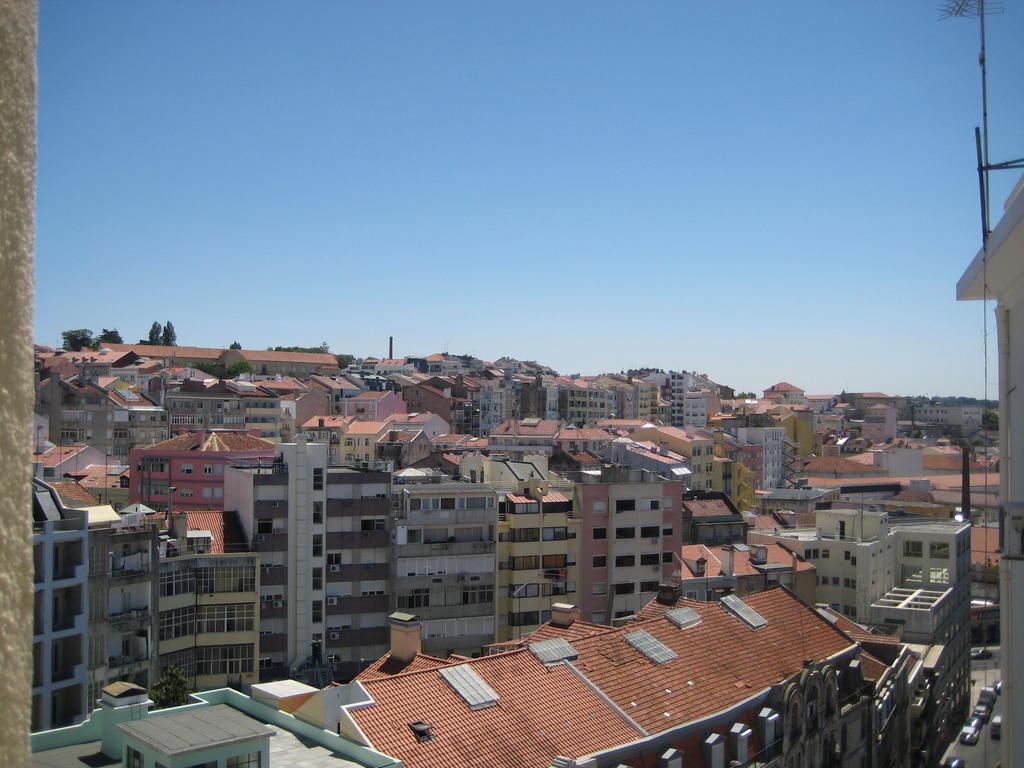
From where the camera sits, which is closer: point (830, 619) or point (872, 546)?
point (830, 619)

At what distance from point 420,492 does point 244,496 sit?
5.32m

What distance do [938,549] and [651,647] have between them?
79.9 feet

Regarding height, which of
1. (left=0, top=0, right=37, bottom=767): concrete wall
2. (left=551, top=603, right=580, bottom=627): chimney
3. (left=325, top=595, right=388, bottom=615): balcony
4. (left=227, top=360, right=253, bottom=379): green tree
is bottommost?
(left=325, top=595, right=388, bottom=615): balcony

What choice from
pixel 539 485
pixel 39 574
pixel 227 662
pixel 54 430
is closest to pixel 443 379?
pixel 54 430

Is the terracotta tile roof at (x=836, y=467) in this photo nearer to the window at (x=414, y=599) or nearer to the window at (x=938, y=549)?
the window at (x=938, y=549)

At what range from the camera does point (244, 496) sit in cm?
2909

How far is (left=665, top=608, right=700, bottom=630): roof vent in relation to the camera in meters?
20.5

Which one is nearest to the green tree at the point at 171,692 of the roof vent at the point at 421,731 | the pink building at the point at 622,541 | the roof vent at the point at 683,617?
the roof vent at the point at 421,731

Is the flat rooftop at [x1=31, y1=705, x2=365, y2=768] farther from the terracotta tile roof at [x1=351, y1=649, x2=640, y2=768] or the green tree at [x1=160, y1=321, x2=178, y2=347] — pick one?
the green tree at [x1=160, y1=321, x2=178, y2=347]

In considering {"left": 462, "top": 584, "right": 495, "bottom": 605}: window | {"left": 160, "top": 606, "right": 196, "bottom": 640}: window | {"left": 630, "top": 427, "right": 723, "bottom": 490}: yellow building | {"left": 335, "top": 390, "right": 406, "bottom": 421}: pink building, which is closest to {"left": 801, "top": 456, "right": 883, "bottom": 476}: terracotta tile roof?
{"left": 630, "top": 427, "right": 723, "bottom": 490}: yellow building

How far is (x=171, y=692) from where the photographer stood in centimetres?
1969

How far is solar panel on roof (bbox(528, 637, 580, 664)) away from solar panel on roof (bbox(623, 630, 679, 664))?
1.39 metres

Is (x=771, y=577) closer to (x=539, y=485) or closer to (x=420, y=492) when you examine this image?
(x=539, y=485)

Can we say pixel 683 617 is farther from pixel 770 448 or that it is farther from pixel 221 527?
pixel 770 448
